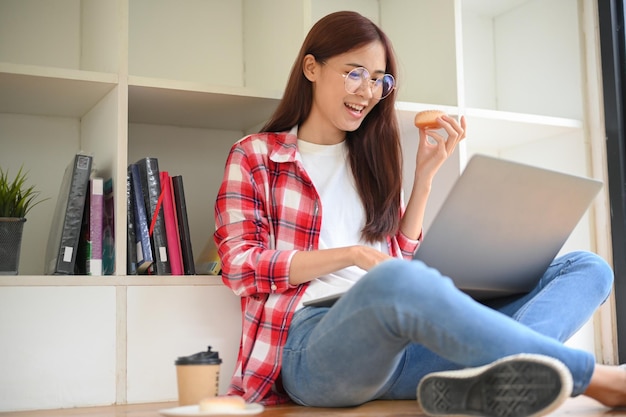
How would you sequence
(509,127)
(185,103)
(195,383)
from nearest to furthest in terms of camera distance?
(195,383) → (185,103) → (509,127)

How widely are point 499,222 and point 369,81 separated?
1.59 ft

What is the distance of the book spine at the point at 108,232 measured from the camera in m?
1.67

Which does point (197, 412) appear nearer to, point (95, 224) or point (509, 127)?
point (95, 224)

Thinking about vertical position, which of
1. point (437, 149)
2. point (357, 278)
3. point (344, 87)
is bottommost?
point (357, 278)

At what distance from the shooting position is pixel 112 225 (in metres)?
1.69

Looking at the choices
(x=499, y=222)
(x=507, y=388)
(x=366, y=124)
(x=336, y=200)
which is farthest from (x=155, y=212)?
(x=507, y=388)

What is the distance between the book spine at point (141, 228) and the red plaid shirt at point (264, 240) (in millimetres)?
153

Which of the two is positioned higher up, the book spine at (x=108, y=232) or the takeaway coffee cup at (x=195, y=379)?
the book spine at (x=108, y=232)

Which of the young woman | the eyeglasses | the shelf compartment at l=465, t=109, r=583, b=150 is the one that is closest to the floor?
the young woman

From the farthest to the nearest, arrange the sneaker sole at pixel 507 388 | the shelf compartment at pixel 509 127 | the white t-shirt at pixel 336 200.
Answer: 1. the shelf compartment at pixel 509 127
2. the white t-shirt at pixel 336 200
3. the sneaker sole at pixel 507 388

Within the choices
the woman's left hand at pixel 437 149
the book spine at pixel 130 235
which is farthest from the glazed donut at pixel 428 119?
the book spine at pixel 130 235

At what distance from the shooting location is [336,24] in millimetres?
1693

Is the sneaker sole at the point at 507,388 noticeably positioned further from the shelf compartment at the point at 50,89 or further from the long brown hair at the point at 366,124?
the shelf compartment at the point at 50,89

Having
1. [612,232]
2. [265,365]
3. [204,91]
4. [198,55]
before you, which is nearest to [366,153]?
[204,91]
